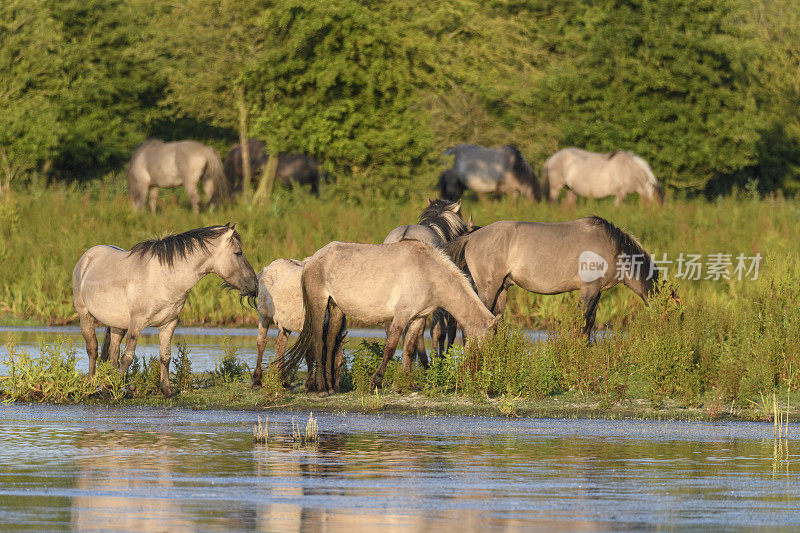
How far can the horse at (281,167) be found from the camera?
4078 cm

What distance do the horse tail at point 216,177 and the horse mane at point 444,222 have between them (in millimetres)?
15264

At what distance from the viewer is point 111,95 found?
43.8 metres

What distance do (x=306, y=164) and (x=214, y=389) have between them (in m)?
25.6

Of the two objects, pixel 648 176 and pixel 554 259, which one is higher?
pixel 648 176

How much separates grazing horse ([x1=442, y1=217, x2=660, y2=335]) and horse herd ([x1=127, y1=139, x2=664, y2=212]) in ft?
48.6

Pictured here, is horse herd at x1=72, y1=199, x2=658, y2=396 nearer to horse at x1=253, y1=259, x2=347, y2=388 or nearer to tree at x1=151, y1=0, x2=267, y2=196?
horse at x1=253, y1=259, x2=347, y2=388

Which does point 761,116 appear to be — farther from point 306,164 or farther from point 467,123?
point 306,164

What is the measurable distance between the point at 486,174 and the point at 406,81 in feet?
10.3

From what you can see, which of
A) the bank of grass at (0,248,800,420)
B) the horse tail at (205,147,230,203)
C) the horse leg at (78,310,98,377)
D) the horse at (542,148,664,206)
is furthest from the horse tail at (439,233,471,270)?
the horse tail at (205,147,230,203)

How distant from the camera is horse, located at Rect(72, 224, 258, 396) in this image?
14.7 m

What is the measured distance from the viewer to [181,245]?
14.8 m

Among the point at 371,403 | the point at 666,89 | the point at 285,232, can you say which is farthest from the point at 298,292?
the point at 666,89

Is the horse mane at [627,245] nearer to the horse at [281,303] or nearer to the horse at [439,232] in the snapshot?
the horse at [439,232]

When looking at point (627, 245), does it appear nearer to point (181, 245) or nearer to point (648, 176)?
point (181, 245)
